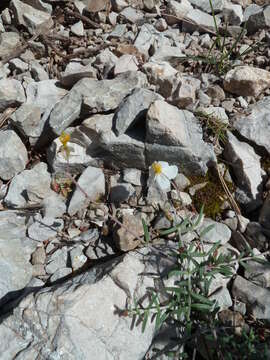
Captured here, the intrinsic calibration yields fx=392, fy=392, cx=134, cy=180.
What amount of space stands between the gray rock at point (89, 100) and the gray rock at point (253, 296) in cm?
158

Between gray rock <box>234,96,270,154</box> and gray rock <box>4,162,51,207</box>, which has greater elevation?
gray rock <box>234,96,270,154</box>

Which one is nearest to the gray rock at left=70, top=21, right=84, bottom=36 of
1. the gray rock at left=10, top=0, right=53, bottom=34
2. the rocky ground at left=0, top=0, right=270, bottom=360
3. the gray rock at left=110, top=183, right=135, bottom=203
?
the rocky ground at left=0, top=0, right=270, bottom=360

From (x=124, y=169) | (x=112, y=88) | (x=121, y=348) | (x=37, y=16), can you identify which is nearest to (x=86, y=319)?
(x=121, y=348)

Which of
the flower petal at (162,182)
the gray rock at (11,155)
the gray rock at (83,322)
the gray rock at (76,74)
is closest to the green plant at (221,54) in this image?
the gray rock at (76,74)

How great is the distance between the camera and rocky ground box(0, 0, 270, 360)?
92.0 inches

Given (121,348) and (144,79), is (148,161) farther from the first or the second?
(121,348)

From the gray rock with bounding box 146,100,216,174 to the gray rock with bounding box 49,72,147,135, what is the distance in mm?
384

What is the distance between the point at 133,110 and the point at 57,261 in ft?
3.94

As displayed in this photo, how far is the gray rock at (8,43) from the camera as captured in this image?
3.65m

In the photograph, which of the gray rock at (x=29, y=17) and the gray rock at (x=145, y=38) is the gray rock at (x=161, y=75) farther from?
the gray rock at (x=29, y=17)

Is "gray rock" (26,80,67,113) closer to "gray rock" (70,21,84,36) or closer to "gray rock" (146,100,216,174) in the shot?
"gray rock" (70,21,84,36)

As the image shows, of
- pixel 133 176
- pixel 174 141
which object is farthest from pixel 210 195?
pixel 133 176

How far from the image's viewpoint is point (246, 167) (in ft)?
9.37

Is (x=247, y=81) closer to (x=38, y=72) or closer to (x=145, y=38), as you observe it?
(x=145, y=38)
